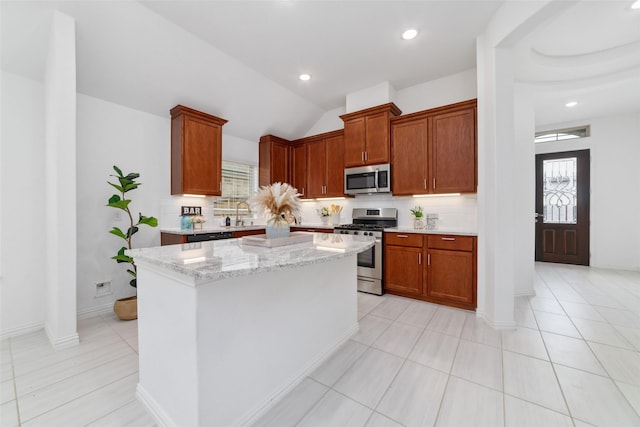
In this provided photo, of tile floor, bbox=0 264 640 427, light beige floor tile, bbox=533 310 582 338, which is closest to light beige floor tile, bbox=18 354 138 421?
tile floor, bbox=0 264 640 427

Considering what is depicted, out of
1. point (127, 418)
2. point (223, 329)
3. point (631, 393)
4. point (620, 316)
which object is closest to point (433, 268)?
point (631, 393)

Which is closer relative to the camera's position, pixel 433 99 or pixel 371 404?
pixel 371 404

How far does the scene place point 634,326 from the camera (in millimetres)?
2551

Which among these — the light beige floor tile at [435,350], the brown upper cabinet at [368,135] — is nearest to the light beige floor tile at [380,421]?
the light beige floor tile at [435,350]

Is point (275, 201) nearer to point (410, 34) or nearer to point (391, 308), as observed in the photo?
point (391, 308)

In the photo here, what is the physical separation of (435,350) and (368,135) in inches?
118

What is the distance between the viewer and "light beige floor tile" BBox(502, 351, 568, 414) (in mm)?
1578

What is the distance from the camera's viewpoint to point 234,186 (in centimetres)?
464

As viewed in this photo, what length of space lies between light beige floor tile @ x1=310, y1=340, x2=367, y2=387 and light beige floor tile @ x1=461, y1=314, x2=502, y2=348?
1.07 m

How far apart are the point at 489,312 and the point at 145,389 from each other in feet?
10.2

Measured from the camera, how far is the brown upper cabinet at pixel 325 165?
4.45 m

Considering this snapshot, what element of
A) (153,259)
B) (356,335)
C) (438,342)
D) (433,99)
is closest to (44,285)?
(153,259)

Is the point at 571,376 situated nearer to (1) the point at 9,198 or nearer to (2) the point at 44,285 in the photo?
(2) the point at 44,285

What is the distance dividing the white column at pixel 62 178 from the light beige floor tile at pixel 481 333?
3689mm
